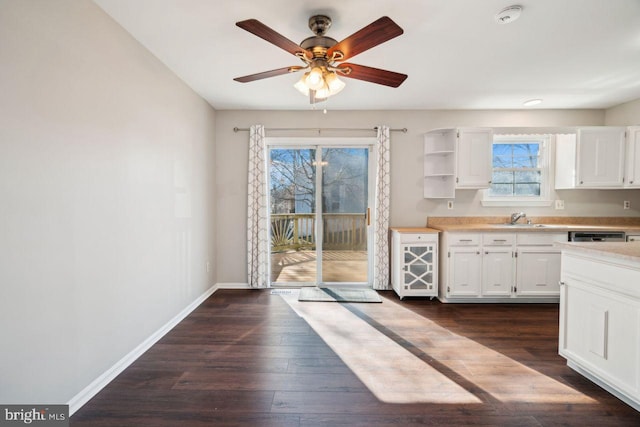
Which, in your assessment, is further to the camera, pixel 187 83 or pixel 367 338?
pixel 187 83

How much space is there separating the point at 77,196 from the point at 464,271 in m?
3.88

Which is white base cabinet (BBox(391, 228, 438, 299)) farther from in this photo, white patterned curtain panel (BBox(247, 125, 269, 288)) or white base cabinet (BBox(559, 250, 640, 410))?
white patterned curtain panel (BBox(247, 125, 269, 288))

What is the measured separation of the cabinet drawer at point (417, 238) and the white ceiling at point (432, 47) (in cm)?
174

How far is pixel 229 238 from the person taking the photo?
172 inches

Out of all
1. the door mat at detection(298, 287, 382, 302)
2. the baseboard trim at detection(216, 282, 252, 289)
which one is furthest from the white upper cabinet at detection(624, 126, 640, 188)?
the baseboard trim at detection(216, 282, 252, 289)

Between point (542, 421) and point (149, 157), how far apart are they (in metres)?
3.37

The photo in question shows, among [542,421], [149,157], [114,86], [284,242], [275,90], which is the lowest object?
[542,421]

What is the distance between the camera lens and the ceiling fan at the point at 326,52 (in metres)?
1.75

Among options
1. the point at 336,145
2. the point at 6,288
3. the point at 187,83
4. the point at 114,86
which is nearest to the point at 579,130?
the point at 336,145

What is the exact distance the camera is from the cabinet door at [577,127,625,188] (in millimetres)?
3789

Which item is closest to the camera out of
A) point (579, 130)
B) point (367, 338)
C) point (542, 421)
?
point (542, 421)

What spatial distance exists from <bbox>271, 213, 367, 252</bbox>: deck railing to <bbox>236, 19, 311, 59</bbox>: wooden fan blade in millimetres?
2669

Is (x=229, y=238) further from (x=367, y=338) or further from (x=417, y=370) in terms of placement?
(x=417, y=370)

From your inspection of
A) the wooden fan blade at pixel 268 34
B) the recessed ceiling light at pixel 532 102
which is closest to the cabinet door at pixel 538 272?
the recessed ceiling light at pixel 532 102
